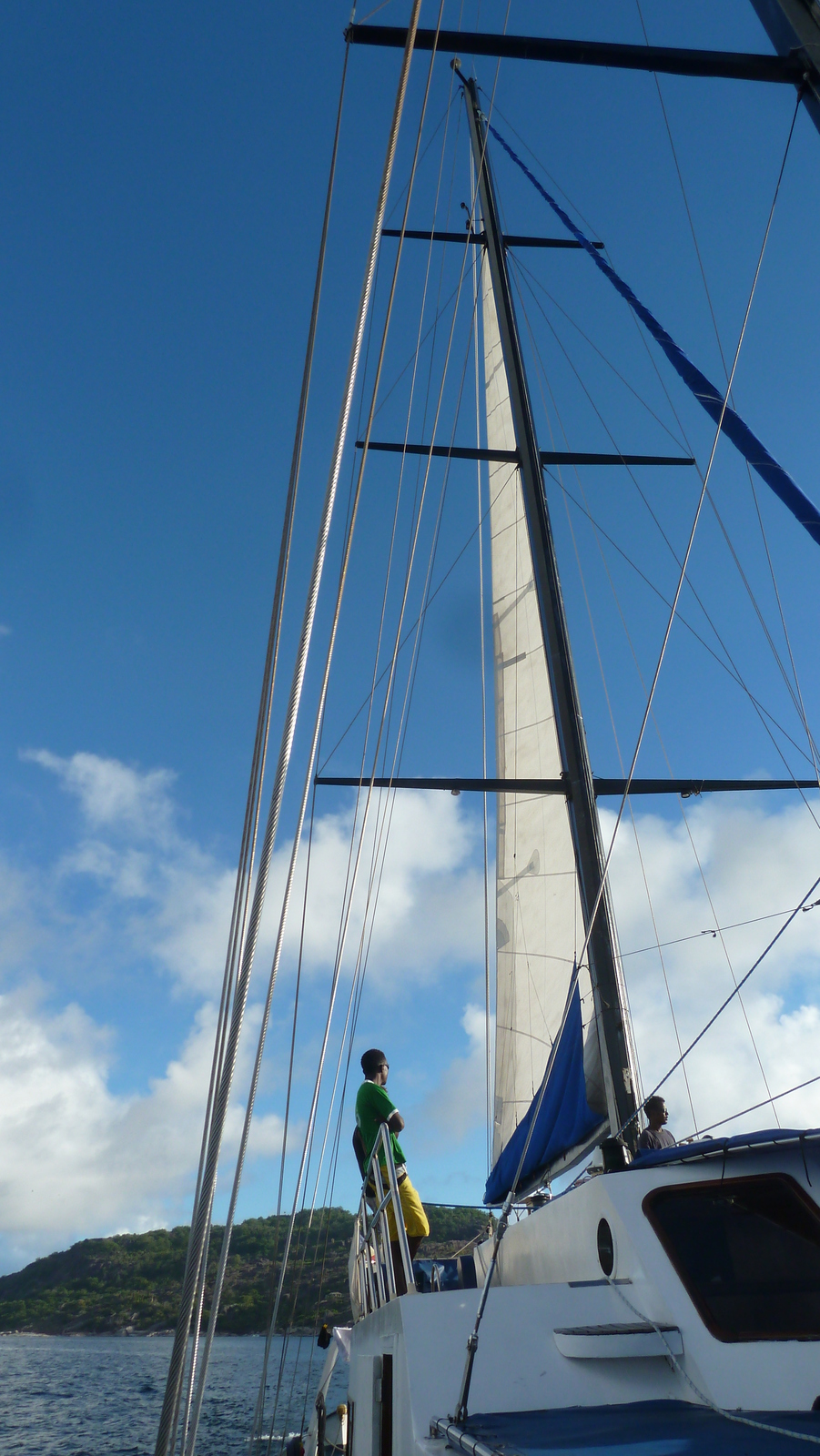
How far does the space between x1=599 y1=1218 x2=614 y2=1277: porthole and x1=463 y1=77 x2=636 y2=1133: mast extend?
750 millimetres

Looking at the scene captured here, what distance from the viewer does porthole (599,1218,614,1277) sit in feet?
12.2

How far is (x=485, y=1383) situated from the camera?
2.91m

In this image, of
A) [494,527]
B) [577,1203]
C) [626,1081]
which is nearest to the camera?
[577,1203]

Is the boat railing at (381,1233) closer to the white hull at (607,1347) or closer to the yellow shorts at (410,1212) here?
the yellow shorts at (410,1212)

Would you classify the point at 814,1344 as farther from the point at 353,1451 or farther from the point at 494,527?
the point at 494,527

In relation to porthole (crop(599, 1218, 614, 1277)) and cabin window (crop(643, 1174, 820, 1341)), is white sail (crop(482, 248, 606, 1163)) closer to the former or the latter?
porthole (crop(599, 1218, 614, 1277))

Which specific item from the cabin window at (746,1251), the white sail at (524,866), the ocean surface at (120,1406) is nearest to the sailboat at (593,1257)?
the cabin window at (746,1251)

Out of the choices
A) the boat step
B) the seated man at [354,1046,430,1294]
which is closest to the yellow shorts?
the seated man at [354,1046,430,1294]

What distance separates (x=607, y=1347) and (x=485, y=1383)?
0.46 meters

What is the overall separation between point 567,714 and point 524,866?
9.51ft

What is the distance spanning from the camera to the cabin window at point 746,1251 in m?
3.13

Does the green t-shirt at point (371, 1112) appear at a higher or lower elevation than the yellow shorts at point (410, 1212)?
higher

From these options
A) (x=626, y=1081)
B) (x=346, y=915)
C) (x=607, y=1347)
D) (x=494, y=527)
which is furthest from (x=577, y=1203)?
(x=494, y=527)

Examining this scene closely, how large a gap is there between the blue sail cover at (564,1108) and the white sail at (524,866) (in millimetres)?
119
